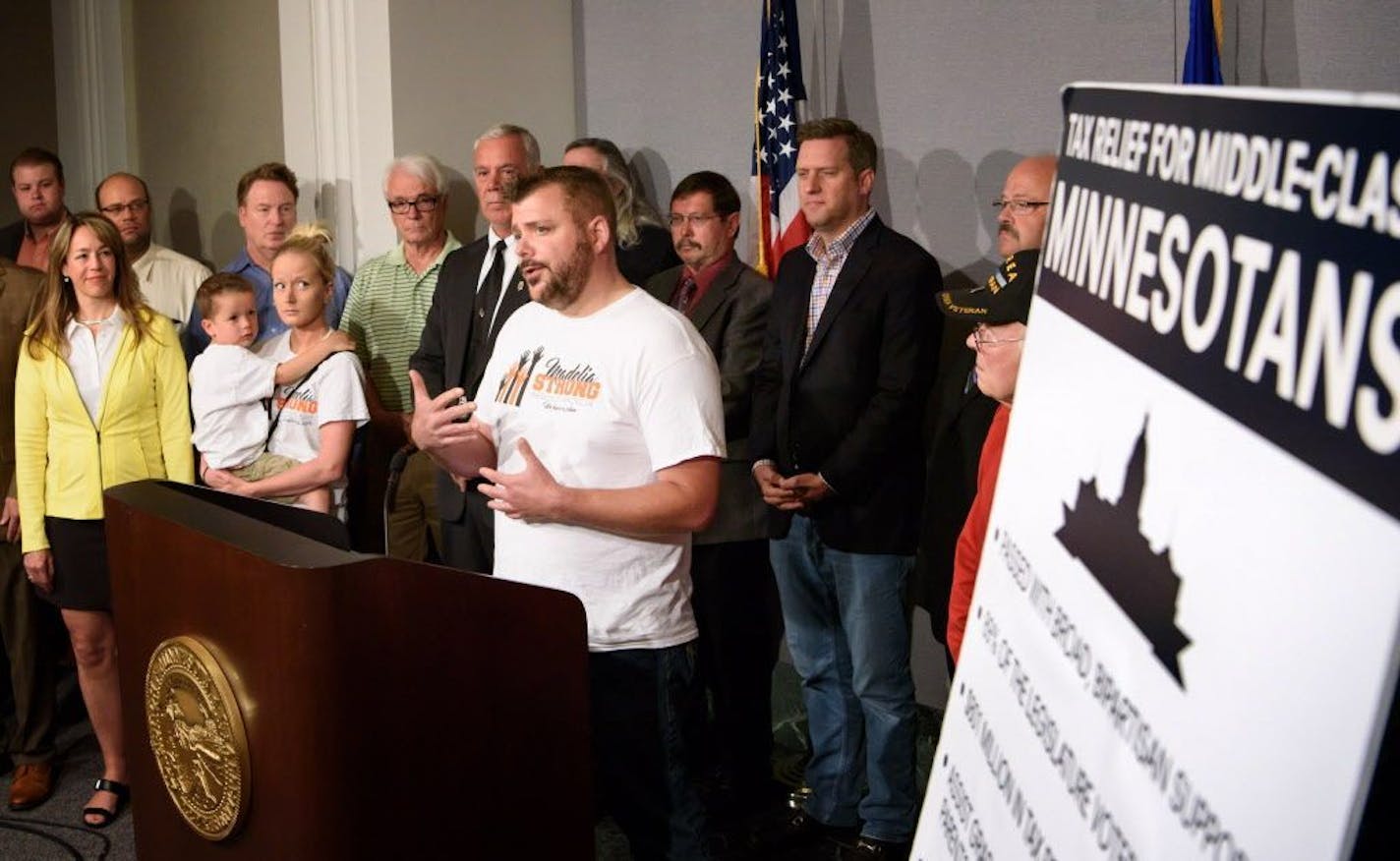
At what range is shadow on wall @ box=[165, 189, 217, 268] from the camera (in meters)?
6.35

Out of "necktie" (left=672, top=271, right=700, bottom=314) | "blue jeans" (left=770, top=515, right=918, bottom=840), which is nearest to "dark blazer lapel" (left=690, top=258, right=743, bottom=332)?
"necktie" (left=672, top=271, right=700, bottom=314)

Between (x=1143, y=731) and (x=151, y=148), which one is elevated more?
(x=151, y=148)

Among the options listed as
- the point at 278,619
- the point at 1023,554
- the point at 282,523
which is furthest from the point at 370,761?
the point at 1023,554

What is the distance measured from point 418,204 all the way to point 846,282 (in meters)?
1.64

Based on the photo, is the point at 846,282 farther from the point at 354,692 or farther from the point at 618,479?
the point at 354,692

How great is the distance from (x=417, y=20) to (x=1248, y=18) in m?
2.82

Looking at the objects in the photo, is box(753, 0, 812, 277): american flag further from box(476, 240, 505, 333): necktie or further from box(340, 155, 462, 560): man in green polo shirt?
box(340, 155, 462, 560): man in green polo shirt

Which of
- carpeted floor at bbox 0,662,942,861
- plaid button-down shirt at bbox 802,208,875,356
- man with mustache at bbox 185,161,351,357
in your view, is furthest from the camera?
man with mustache at bbox 185,161,351,357

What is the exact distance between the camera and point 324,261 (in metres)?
4.01

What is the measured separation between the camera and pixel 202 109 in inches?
243

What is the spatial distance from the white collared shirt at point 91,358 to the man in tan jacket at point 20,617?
45cm

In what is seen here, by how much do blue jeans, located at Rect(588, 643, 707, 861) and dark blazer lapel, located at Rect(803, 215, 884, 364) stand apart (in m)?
1.17

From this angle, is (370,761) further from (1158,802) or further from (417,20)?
(417,20)

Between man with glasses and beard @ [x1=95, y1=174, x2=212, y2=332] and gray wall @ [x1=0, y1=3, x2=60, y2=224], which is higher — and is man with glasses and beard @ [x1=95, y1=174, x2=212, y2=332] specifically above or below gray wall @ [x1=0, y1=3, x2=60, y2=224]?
below
